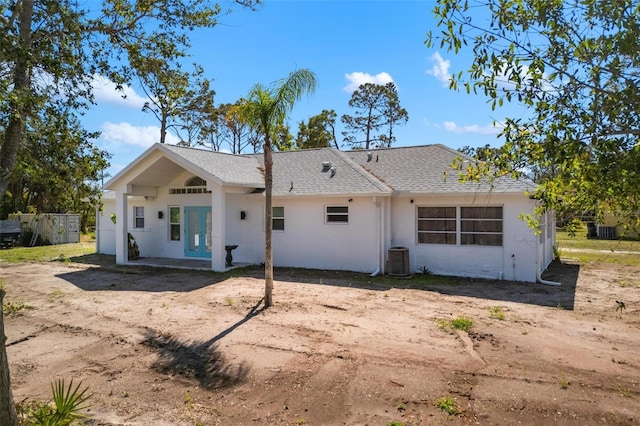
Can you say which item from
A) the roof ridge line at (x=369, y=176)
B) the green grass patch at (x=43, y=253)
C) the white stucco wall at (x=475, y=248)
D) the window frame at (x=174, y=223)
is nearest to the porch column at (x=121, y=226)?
the window frame at (x=174, y=223)

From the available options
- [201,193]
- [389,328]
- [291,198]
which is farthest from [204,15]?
[201,193]

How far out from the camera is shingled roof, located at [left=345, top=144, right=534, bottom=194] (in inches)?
531

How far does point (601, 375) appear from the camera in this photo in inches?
230

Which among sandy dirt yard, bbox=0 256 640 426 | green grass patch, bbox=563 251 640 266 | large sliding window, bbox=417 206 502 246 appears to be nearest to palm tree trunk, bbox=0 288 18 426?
sandy dirt yard, bbox=0 256 640 426

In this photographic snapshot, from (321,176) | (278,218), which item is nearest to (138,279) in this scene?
(278,218)

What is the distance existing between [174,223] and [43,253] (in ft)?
27.8

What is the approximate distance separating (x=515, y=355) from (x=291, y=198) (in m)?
10.7

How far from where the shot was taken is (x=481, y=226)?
1376cm

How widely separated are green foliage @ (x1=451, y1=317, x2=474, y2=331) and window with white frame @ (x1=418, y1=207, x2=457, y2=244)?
5.91 meters

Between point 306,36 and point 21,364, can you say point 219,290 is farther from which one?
point 306,36

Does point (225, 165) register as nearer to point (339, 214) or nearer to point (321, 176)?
point (321, 176)

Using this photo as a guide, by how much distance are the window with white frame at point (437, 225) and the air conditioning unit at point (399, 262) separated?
3.51 feet

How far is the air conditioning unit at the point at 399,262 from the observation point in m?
14.0

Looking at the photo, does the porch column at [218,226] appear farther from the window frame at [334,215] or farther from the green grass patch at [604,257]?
the green grass patch at [604,257]
